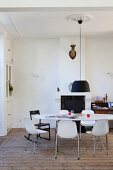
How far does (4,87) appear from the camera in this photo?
272 inches

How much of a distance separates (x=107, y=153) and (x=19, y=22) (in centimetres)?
377

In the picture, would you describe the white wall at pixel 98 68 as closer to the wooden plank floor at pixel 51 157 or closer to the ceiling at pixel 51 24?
the ceiling at pixel 51 24

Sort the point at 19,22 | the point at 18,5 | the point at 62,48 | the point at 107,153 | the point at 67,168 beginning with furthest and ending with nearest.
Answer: the point at 62,48
the point at 19,22
the point at 107,153
the point at 67,168
the point at 18,5

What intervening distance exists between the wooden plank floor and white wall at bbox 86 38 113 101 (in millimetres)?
2231

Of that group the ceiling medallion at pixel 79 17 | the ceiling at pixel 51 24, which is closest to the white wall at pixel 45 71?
the ceiling at pixel 51 24

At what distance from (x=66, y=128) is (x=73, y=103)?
10.1 feet

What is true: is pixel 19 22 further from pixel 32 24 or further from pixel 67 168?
pixel 67 168

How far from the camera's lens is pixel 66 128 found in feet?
15.6

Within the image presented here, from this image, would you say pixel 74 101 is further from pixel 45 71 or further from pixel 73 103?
pixel 45 71

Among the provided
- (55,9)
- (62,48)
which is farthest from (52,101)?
(55,9)

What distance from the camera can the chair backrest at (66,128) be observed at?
4.75 metres

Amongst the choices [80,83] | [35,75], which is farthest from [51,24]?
[35,75]

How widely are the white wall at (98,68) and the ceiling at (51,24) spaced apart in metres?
0.60

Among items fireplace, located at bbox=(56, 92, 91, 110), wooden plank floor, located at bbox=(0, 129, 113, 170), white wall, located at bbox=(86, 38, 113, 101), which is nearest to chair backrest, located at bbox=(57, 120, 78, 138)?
wooden plank floor, located at bbox=(0, 129, 113, 170)
